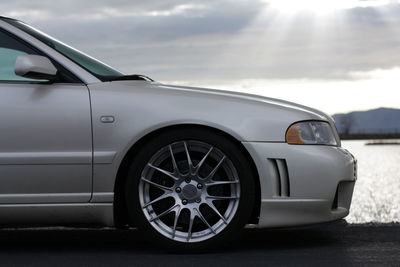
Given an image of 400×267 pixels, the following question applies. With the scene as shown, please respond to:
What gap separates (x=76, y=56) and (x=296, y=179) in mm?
1874

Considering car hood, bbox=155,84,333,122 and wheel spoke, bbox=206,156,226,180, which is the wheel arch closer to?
wheel spoke, bbox=206,156,226,180

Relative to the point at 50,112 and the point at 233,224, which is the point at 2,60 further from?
the point at 233,224

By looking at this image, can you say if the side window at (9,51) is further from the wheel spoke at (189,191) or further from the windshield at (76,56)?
the wheel spoke at (189,191)

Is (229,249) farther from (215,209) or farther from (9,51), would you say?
(9,51)

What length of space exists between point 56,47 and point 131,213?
1.33 m

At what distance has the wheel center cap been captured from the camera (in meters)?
5.23

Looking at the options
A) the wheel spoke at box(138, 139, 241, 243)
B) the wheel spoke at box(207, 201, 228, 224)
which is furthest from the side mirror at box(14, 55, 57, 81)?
the wheel spoke at box(207, 201, 228, 224)

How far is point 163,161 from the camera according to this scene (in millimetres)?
5324

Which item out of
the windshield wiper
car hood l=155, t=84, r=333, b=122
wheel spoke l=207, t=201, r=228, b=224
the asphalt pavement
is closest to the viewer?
the asphalt pavement

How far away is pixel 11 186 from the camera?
5.30 meters

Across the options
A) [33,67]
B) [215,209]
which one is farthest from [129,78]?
[215,209]

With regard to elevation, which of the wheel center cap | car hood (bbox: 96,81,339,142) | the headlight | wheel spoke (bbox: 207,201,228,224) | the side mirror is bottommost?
wheel spoke (bbox: 207,201,228,224)

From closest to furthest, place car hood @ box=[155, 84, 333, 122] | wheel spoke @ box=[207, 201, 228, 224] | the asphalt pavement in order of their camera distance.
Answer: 1. the asphalt pavement
2. wheel spoke @ box=[207, 201, 228, 224]
3. car hood @ box=[155, 84, 333, 122]

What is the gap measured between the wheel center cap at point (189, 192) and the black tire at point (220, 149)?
11.9 inches
